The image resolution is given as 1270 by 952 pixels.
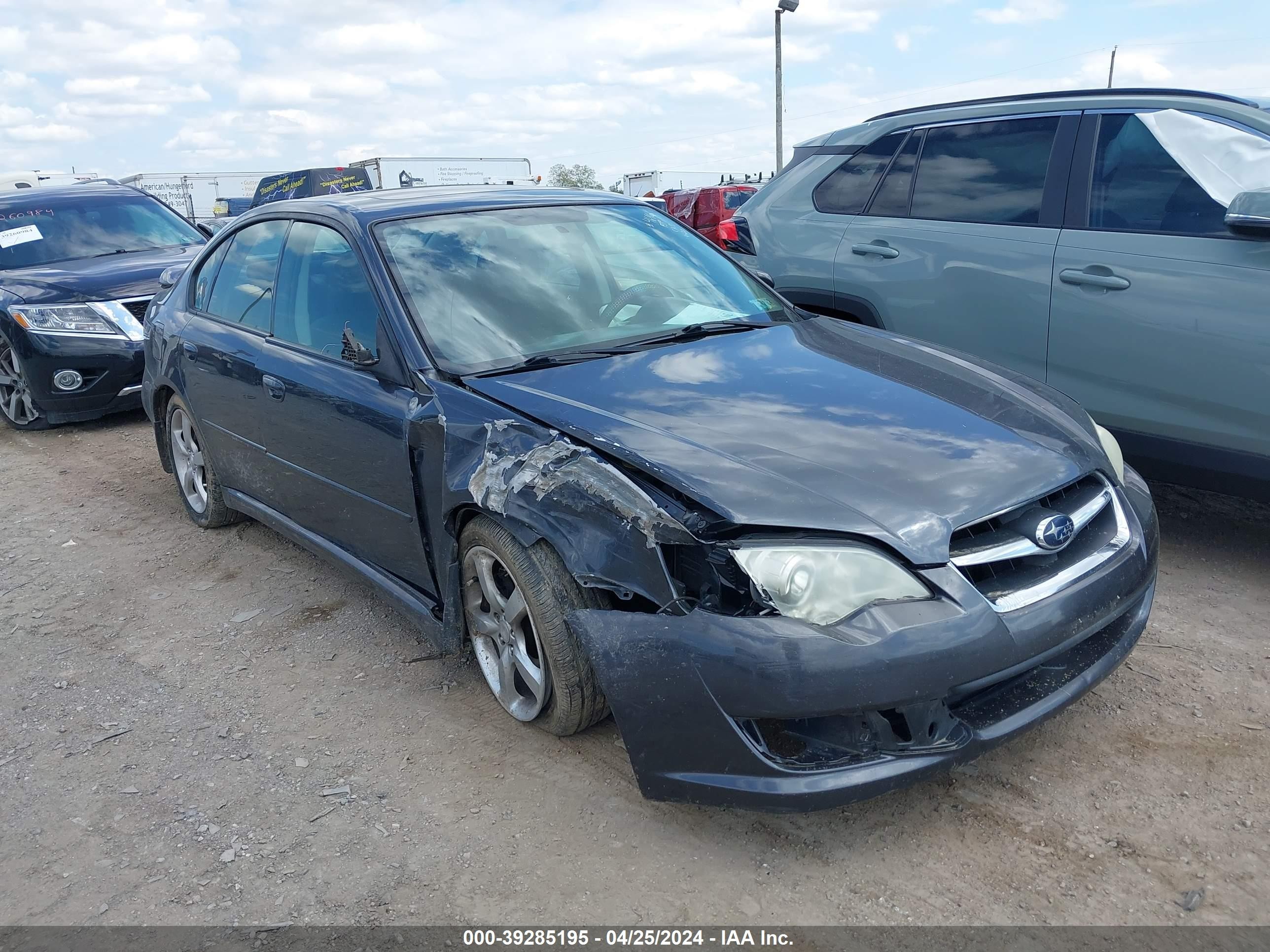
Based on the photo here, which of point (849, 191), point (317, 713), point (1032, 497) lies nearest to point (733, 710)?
point (1032, 497)

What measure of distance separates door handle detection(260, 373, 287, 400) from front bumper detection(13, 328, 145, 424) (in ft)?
12.3

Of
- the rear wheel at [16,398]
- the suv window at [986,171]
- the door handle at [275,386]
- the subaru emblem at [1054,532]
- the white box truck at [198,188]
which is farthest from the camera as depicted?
the white box truck at [198,188]

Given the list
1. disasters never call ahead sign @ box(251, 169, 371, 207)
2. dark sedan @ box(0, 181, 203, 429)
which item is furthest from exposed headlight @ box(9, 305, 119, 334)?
disasters never call ahead sign @ box(251, 169, 371, 207)

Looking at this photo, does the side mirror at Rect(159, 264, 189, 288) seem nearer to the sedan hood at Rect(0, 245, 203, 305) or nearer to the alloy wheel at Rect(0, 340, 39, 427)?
the sedan hood at Rect(0, 245, 203, 305)

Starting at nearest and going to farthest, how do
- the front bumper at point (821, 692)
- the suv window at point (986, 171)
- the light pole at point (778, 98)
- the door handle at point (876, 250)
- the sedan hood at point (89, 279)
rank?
the front bumper at point (821, 692), the suv window at point (986, 171), the door handle at point (876, 250), the sedan hood at point (89, 279), the light pole at point (778, 98)

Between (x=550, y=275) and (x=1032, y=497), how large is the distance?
73.0 inches

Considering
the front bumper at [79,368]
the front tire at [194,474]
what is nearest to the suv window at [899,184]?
the front tire at [194,474]

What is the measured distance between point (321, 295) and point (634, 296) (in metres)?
1.18

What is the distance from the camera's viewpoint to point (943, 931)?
2184 millimetres

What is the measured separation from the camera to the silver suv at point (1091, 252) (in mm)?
3721

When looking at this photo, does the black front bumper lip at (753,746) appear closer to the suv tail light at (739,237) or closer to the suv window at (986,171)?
the suv window at (986,171)

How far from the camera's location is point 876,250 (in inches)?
192

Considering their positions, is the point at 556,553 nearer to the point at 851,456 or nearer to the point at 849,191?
the point at 851,456

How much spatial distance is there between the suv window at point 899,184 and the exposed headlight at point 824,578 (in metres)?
3.03
